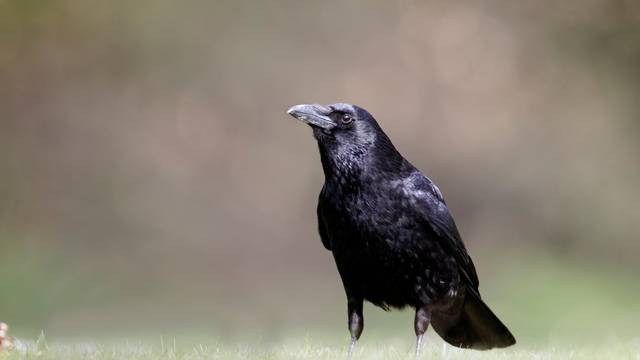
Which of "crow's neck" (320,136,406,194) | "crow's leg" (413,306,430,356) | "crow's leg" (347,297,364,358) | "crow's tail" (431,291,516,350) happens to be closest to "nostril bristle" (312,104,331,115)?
"crow's neck" (320,136,406,194)

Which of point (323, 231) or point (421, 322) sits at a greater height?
point (323, 231)

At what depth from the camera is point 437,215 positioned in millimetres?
A: 6621

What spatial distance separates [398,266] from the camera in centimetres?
638

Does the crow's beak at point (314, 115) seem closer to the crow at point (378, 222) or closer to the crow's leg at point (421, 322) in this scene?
the crow at point (378, 222)

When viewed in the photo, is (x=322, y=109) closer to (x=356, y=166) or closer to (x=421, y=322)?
(x=356, y=166)

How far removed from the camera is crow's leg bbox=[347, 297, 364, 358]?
648 cm

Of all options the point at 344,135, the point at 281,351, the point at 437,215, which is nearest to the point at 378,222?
the point at 437,215

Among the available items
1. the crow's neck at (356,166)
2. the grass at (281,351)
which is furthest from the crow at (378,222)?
the grass at (281,351)

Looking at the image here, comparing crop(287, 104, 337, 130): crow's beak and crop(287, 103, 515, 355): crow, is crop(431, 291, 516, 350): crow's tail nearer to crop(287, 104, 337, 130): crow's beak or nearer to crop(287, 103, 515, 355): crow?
crop(287, 103, 515, 355): crow

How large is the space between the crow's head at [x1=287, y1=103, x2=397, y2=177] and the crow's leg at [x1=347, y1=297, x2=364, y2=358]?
0.89 meters

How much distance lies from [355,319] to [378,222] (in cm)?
69

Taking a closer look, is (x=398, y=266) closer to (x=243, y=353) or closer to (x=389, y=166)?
(x=389, y=166)

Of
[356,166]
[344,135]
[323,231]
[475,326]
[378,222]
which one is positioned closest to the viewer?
[378,222]

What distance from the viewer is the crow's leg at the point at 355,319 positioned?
6484 millimetres
